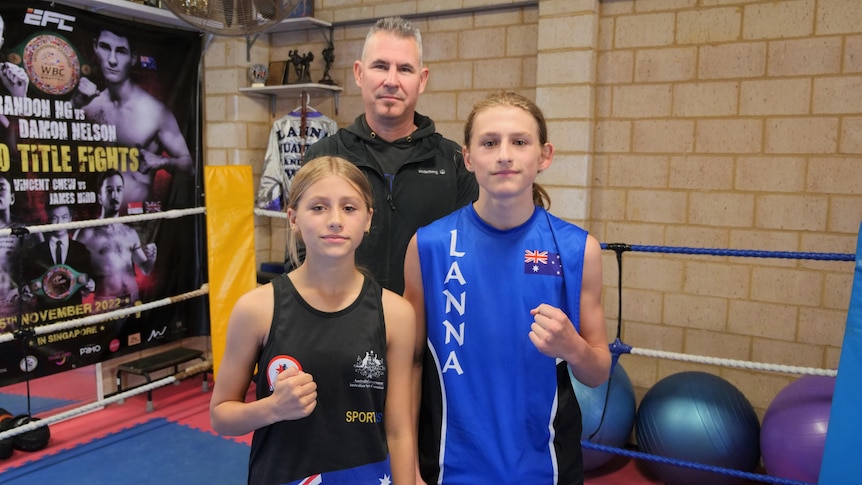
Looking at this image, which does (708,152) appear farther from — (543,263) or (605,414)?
(543,263)

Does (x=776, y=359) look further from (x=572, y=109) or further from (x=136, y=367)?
(x=136, y=367)

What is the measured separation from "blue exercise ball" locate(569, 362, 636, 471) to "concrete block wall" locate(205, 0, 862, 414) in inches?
24.3

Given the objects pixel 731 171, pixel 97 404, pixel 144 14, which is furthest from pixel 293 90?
pixel 731 171

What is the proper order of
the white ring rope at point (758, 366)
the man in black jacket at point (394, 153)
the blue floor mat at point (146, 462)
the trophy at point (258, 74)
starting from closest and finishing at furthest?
1. the man in black jacket at point (394, 153)
2. the white ring rope at point (758, 366)
3. the blue floor mat at point (146, 462)
4. the trophy at point (258, 74)

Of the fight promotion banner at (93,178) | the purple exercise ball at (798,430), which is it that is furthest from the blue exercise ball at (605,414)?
the fight promotion banner at (93,178)

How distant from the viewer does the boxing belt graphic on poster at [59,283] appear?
3.64 m

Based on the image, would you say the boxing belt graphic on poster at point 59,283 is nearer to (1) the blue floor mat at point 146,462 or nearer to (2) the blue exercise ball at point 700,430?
(1) the blue floor mat at point 146,462

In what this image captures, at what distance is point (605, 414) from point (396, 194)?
182 cm

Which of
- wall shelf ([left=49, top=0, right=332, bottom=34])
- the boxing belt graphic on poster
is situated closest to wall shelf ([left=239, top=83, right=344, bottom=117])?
wall shelf ([left=49, top=0, right=332, bottom=34])

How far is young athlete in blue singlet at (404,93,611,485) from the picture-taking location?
1293mm

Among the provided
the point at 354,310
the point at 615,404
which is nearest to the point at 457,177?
the point at 354,310

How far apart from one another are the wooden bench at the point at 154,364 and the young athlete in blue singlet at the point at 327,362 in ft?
8.90

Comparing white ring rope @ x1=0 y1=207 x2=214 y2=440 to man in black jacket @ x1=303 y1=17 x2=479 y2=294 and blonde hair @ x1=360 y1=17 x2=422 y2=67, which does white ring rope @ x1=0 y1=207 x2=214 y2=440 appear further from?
blonde hair @ x1=360 y1=17 x2=422 y2=67

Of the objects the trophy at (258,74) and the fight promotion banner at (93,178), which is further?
the trophy at (258,74)
